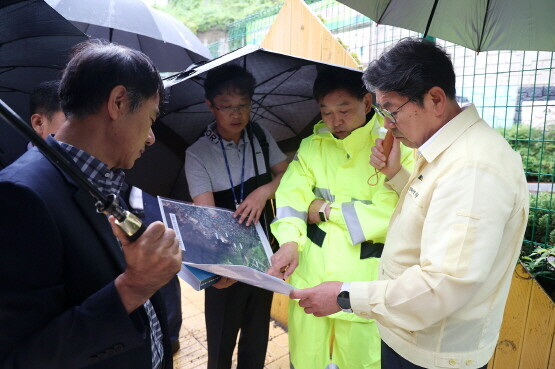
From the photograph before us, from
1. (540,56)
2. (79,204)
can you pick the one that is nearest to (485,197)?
(79,204)

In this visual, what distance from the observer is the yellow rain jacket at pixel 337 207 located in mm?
1822

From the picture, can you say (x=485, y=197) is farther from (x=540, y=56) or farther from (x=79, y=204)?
(x=540, y=56)

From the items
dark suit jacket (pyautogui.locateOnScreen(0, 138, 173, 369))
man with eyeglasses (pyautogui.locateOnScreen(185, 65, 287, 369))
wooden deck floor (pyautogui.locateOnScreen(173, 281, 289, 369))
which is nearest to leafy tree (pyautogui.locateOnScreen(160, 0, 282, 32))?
wooden deck floor (pyautogui.locateOnScreen(173, 281, 289, 369))

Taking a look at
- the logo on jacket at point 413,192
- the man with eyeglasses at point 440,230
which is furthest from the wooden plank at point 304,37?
the logo on jacket at point 413,192

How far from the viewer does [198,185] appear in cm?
214

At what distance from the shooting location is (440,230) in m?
1.23

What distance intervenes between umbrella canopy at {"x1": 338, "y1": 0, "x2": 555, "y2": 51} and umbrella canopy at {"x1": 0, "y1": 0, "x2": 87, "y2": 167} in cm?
151

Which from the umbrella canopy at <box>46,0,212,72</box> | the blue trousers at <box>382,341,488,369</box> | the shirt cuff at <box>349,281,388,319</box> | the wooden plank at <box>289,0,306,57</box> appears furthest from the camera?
the wooden plank at <box>289,0,306,57</box>

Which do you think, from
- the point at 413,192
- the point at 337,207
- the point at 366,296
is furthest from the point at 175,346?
the point at 413,192

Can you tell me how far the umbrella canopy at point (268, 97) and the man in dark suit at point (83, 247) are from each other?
68cm

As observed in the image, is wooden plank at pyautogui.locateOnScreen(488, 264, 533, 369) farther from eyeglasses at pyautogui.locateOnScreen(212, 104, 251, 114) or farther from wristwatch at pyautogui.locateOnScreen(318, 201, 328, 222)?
eyeglasses at pyautogui.locateOnScreen(212, 104, 251, 114)

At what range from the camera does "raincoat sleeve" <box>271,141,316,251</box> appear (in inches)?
73.3

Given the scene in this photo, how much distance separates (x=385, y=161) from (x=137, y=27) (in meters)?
2.39

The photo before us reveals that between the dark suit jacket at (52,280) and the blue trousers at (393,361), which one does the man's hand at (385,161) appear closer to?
the blue trousers at (393,361)
